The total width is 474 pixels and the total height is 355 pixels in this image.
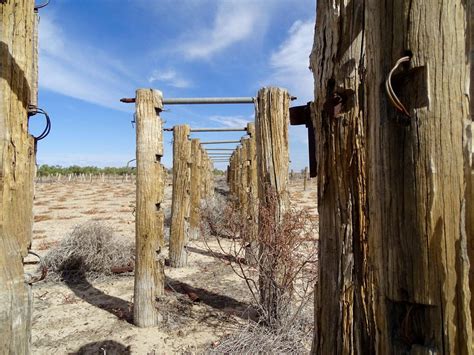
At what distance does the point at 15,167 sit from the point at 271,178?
2587 millimetres

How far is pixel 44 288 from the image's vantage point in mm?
5477

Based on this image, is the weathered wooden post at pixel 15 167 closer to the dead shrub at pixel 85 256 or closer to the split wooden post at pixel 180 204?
the dead shrub at pixel 85 256

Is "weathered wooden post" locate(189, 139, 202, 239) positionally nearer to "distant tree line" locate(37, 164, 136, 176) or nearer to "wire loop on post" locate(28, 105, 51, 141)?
"wire loop on post" locate(28, 105, 51, 141)

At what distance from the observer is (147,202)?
387cm

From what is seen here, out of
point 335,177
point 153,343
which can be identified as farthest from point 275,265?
point 335,177

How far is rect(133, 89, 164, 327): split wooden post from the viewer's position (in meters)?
3.84

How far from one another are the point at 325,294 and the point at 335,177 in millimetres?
549

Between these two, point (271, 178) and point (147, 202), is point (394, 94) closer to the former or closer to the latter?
point (271, 178)

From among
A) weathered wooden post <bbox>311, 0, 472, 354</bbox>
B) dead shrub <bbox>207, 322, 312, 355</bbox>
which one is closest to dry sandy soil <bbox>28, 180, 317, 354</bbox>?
dead shrub <bbox>207, 322, 312, 355</bbox>

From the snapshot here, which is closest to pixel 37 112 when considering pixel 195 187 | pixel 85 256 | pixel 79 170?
pixel 85 256

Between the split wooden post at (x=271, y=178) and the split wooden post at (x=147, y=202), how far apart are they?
1.36 m

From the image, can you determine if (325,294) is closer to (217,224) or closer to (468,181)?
(468,181)

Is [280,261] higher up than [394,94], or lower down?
lower down

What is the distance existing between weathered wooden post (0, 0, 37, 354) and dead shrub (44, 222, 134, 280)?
440 cm
